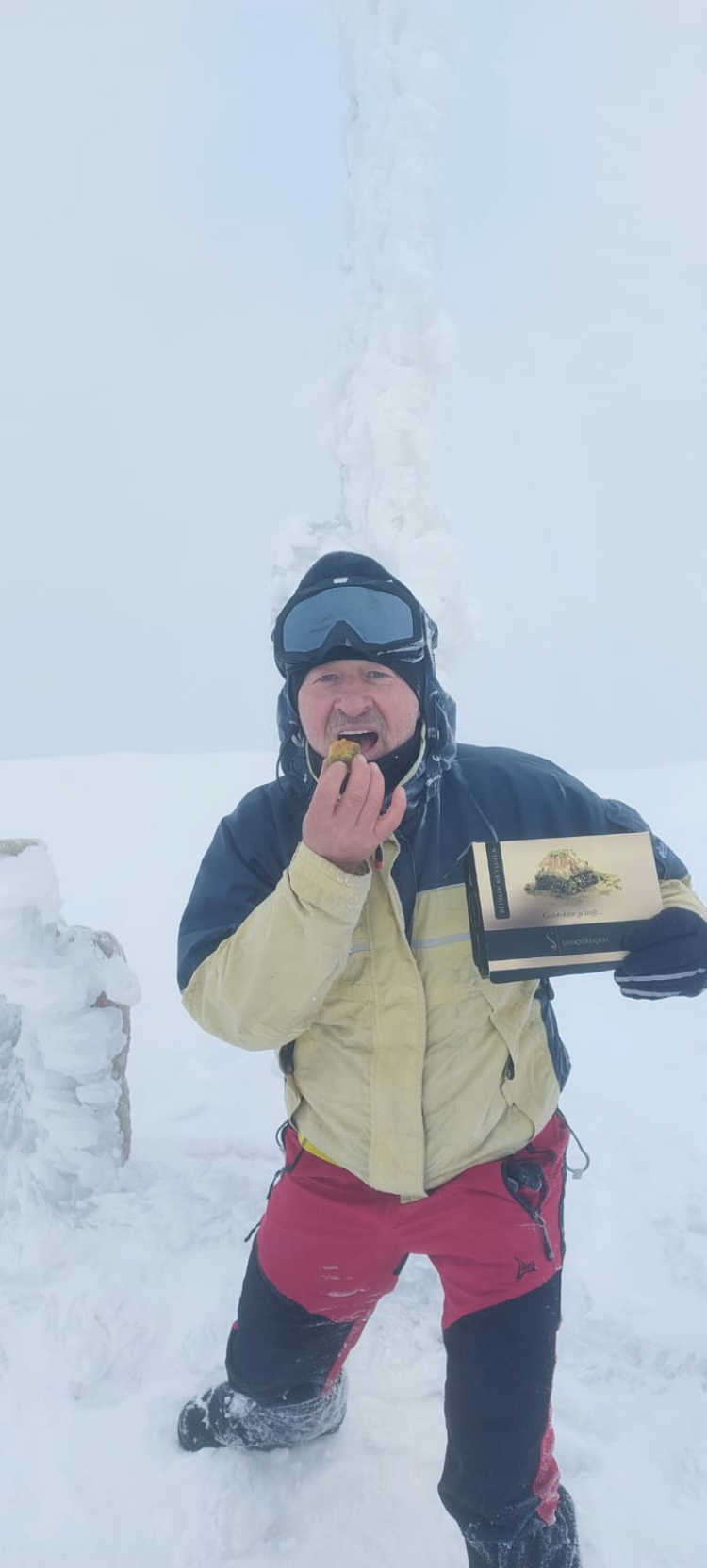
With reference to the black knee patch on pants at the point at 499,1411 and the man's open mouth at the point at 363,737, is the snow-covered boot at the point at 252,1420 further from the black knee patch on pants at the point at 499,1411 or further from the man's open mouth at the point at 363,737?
the man's open mouth at the point at 363,737

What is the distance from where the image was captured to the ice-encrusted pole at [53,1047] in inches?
114

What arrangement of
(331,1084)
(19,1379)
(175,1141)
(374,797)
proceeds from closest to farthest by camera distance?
1. (374,797)
2. (331,1084)
3. (19,1379)
4. (175,1141)

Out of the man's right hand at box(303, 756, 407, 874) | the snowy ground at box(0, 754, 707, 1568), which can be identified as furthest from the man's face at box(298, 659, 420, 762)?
the snowy ground at box(0, 754, 707, 1568)

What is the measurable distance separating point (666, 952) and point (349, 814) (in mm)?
713

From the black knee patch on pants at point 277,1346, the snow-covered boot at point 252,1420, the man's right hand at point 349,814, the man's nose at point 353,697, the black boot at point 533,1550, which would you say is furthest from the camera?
the snow-covered boot at point 252,1420

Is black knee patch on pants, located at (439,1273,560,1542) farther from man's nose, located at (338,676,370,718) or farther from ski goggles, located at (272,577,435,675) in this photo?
ski goggles, located at (272,577,435,675)

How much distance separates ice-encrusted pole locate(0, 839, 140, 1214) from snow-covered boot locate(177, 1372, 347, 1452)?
38.8 inches

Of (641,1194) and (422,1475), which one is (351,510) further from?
(422,1475)

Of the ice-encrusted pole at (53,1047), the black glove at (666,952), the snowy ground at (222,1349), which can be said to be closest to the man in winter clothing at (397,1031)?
the black glove at (666,952)

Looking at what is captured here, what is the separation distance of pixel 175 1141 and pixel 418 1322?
4.18 ft

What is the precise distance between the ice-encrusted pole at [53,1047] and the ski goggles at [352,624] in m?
1.61

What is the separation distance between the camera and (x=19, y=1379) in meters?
2.28

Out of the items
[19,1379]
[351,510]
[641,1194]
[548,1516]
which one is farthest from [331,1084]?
[351,510]

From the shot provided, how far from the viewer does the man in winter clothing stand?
1.61m
